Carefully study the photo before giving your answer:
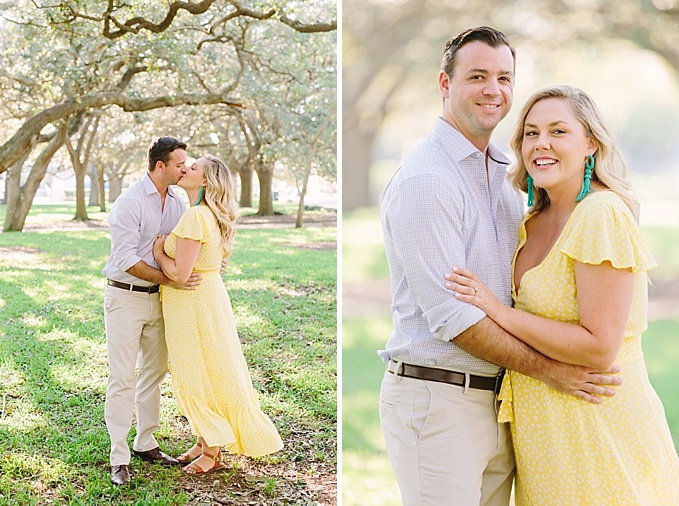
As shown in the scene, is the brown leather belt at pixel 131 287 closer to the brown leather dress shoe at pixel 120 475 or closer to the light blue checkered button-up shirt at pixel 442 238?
the brown leather dress shoe at pixel 120 475

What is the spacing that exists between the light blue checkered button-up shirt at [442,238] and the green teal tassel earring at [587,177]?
0.21 metres

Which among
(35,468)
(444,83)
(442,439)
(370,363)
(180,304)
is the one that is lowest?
(370,363)

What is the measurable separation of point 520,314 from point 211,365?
159cm

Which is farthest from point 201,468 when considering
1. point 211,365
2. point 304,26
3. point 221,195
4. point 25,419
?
point 304,26

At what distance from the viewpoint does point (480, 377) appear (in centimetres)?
177

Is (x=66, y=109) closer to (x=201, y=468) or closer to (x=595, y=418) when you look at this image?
(x=201, y=468)

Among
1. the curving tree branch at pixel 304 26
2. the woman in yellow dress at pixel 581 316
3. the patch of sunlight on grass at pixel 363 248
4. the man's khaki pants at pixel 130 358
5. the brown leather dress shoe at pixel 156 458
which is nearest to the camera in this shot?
the woman in yellow dress at pixel 581 316

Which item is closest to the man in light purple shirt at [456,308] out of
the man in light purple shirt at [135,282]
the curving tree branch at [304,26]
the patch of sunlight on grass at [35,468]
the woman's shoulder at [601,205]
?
the woman's shoulder at [601,205]

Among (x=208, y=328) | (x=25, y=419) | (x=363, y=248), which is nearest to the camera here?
(x=208, y=328)

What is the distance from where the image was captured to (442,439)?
1.74m

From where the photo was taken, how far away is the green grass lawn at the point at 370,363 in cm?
379

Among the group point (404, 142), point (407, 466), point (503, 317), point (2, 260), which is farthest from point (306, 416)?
point (404, 142)

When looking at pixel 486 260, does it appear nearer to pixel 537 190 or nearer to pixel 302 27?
pixel 537 190

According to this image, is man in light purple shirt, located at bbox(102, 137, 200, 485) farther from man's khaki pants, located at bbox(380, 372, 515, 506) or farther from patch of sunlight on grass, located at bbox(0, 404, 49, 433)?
man's khaki pants, located at bbox(380, 372, 515, 506)
